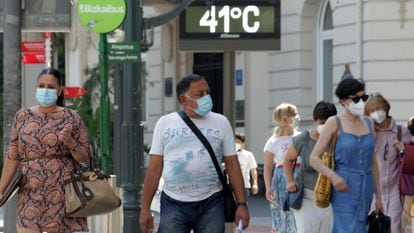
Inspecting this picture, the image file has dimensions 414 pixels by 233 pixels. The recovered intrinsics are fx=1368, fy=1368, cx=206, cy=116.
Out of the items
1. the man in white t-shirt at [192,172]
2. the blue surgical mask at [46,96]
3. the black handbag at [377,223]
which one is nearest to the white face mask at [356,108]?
the black handbag at [377,223]

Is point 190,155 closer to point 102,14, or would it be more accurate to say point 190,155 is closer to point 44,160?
point 44,160

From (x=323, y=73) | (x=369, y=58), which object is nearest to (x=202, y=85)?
(x=369, y=58)

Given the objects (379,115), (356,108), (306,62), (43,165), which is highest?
(306,62)

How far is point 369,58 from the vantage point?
25703 millimetres

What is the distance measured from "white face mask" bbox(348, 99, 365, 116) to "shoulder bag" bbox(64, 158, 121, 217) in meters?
1.86

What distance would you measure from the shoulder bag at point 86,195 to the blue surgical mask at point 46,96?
535 mm

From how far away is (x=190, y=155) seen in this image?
30.5 feet

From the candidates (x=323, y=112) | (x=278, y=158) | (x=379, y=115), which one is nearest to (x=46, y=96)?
(x=323, y=112)

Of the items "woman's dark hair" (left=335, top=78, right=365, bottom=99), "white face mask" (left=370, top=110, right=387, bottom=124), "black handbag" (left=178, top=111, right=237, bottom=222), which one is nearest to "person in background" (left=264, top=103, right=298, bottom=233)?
"white face mask" (left=370, top=110, right=387, bottom=124)

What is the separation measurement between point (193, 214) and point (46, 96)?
5.03 feet

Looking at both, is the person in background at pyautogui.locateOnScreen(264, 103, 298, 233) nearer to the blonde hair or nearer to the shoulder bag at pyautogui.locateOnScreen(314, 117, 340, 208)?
the blonde hair

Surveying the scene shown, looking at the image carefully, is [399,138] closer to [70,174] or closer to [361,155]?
[361,155]

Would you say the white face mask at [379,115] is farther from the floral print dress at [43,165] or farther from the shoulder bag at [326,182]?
the floral print dress at [43,165]

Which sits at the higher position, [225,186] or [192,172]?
[192,172]
